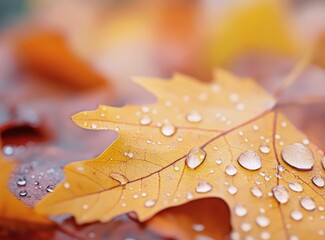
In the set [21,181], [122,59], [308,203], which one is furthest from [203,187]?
[122,59]

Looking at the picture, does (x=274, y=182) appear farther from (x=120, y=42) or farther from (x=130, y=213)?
(x=120, y=42)

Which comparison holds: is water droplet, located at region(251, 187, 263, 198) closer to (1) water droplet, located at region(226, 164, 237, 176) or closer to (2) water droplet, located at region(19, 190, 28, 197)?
(1) water droplet, located at region(226, 164, 237, 176)

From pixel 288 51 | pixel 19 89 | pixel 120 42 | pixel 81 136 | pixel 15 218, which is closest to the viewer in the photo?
pixel 15 218

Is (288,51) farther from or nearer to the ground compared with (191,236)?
farther from the ground

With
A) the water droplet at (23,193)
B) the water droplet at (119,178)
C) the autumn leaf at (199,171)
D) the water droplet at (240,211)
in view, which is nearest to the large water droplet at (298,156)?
the autumn leaf at (199,171)

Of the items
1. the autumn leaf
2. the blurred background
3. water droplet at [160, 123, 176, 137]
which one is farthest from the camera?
the blurred background

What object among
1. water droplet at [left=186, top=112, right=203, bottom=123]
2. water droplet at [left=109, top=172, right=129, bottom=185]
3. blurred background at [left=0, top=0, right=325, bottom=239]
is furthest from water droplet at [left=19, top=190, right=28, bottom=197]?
water droplet at [left=186, top=112, right=203, bottom=123]

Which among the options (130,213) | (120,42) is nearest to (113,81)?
(120,42)
